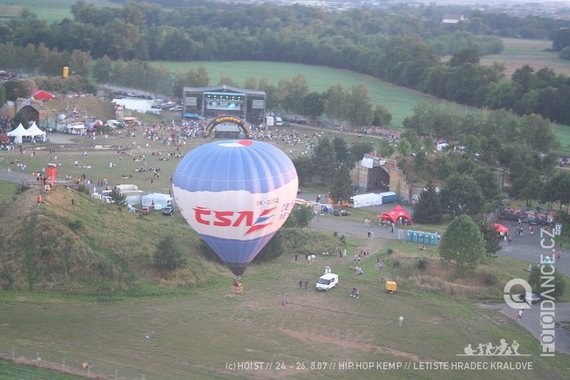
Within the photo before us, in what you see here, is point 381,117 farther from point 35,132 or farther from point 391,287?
point 391,287

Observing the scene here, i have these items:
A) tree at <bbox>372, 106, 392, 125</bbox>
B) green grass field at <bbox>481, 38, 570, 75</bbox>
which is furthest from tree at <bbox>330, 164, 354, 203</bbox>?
green grass field at <bbox>481, 38, 570, 75</bbox>

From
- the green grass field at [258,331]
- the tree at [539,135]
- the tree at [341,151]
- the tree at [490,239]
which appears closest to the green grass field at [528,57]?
the tree at [539,135]

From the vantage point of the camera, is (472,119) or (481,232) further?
(472,119)

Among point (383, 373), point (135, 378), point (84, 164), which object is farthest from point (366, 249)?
point (84, 164)

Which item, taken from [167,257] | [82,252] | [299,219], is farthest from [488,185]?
[82,252]

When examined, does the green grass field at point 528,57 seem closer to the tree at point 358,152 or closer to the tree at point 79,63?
the tree at point 79,63

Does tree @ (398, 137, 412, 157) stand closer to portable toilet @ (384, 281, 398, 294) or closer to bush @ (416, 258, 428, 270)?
bush @ (416, 258, 428, 270)

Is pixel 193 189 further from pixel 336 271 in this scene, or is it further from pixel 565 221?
pixel 565 221
